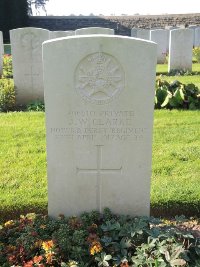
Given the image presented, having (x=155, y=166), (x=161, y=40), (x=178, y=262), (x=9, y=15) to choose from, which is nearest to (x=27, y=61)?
(x=155, y=166)

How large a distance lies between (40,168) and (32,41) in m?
4.32

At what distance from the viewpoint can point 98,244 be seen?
2.67 metres

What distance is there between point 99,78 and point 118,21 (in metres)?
24.7

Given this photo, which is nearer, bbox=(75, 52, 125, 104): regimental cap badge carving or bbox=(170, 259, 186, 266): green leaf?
bbox=(170, 259, 186, 266): green leaf

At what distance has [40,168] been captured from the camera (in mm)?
4312

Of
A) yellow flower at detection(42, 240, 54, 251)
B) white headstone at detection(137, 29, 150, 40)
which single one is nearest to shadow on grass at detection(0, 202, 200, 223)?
yellow flower at detection(42, 240, 54, 251)

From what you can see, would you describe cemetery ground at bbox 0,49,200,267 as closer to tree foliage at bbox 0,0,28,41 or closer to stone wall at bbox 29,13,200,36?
stone wall at bbox 29,13,200,36

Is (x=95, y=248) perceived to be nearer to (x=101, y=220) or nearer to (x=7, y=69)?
(x=101, y=220)

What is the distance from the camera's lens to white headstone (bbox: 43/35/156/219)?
2.85 metres

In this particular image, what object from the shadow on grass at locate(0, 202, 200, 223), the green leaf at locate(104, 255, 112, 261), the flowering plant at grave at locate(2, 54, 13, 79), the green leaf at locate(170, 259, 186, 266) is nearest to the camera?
the green leaf at locate(170, 259, 186, 266)

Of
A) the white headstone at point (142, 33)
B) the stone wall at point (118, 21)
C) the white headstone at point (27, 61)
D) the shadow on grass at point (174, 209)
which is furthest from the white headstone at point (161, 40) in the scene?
the shadow on grass at point (174, 209)

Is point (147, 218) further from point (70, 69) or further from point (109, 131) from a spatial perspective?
point (70, 69)

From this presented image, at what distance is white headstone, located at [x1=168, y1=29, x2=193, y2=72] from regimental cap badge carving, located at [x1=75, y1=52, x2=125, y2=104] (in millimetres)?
10001

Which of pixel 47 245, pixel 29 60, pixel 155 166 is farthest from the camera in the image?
pixel 29 60
